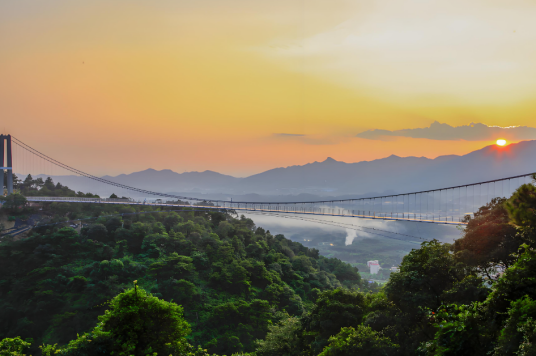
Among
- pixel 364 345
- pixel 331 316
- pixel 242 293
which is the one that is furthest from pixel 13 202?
pixel 364 345

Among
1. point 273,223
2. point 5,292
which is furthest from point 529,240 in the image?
point 273,223

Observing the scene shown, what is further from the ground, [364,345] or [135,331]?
[135,331]

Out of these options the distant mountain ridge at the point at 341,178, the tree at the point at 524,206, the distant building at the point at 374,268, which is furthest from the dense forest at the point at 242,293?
the distant mountain ridge at the point at 341,178

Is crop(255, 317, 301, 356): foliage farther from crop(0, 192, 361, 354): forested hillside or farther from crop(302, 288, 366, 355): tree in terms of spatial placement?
crop(0, 192, 361, 354): forested hillside

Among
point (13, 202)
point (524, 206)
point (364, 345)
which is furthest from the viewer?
point (13, 202)

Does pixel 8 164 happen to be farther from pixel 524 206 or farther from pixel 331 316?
pixel 524 206

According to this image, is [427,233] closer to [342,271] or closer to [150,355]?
[342,271]

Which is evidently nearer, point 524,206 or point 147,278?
point 524,206
